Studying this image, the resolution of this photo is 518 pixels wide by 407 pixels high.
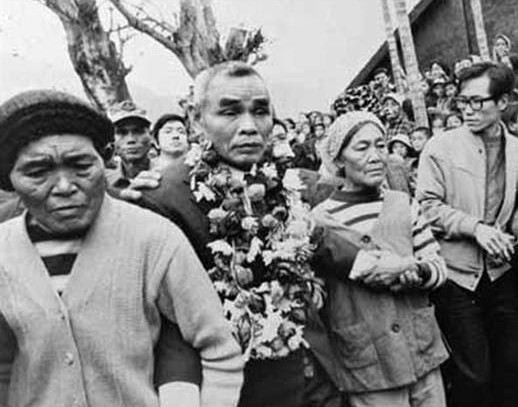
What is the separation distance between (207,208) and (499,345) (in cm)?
251

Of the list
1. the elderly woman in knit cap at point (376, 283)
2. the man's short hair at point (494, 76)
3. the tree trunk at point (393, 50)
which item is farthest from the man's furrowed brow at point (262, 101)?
the tree trunk at point (393, 50)

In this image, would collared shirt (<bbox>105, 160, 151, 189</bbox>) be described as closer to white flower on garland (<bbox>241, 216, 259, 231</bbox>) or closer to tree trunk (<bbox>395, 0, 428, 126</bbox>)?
white flower on garland (<bbox>241, 216, 259, 231</bbox>)

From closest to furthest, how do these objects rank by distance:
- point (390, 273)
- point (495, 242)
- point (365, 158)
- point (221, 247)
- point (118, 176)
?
point (221, 247) < point (390, 273) < point (365, 158) < point (118, 176) < point (495, 242)

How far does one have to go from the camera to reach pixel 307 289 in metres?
3.94

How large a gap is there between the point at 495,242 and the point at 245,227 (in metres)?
2.07

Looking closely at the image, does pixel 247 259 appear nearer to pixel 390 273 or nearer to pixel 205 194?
pixel 205 194

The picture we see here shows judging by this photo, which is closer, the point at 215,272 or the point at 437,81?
the point at 215,272

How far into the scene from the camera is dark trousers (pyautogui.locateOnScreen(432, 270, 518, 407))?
5.25 metres

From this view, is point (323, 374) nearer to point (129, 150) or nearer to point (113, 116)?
point (129, 150)

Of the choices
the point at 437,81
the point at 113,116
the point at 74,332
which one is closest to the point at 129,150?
the point at 113,116

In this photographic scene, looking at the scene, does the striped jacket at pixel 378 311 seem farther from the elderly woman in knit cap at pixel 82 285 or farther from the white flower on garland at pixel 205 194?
the elderly woman in knit cap at pixel 82 285

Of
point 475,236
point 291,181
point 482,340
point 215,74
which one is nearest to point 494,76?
point 475,236

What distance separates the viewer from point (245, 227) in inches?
145

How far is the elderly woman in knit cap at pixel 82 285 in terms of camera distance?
101 inches
